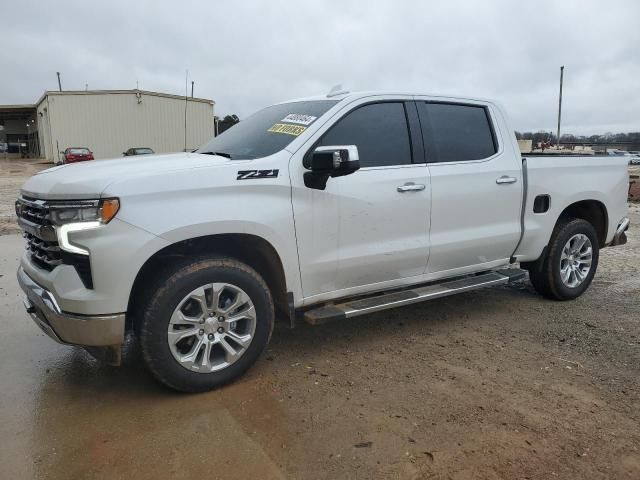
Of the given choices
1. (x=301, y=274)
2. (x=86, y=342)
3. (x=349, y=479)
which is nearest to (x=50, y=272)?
→ (x=86, y=342)

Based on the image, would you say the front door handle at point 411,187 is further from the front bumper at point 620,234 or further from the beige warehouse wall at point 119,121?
the beige warehouse wall at point 119,121

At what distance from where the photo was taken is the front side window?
375cm

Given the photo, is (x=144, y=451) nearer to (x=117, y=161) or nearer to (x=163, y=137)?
(x=117, y=161)

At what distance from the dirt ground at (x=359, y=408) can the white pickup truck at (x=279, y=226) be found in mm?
375

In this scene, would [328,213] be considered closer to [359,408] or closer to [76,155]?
[359,408]

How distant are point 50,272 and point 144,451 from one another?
118 cm

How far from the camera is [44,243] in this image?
124 inches

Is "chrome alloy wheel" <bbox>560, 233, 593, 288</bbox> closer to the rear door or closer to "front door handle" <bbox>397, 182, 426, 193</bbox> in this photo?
the rear door

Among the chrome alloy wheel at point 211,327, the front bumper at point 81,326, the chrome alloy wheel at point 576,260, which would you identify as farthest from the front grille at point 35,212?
the chrome alloy wheel at point 576,260

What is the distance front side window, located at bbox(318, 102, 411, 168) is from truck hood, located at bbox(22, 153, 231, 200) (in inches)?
34.0

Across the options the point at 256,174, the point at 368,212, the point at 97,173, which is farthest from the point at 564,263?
the point at 97,173

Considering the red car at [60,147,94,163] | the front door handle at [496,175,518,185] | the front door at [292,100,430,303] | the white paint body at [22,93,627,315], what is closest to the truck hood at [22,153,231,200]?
the white paint body at [22,93,627,315]

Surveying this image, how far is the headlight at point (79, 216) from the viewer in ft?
9.36

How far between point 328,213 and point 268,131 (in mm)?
841
